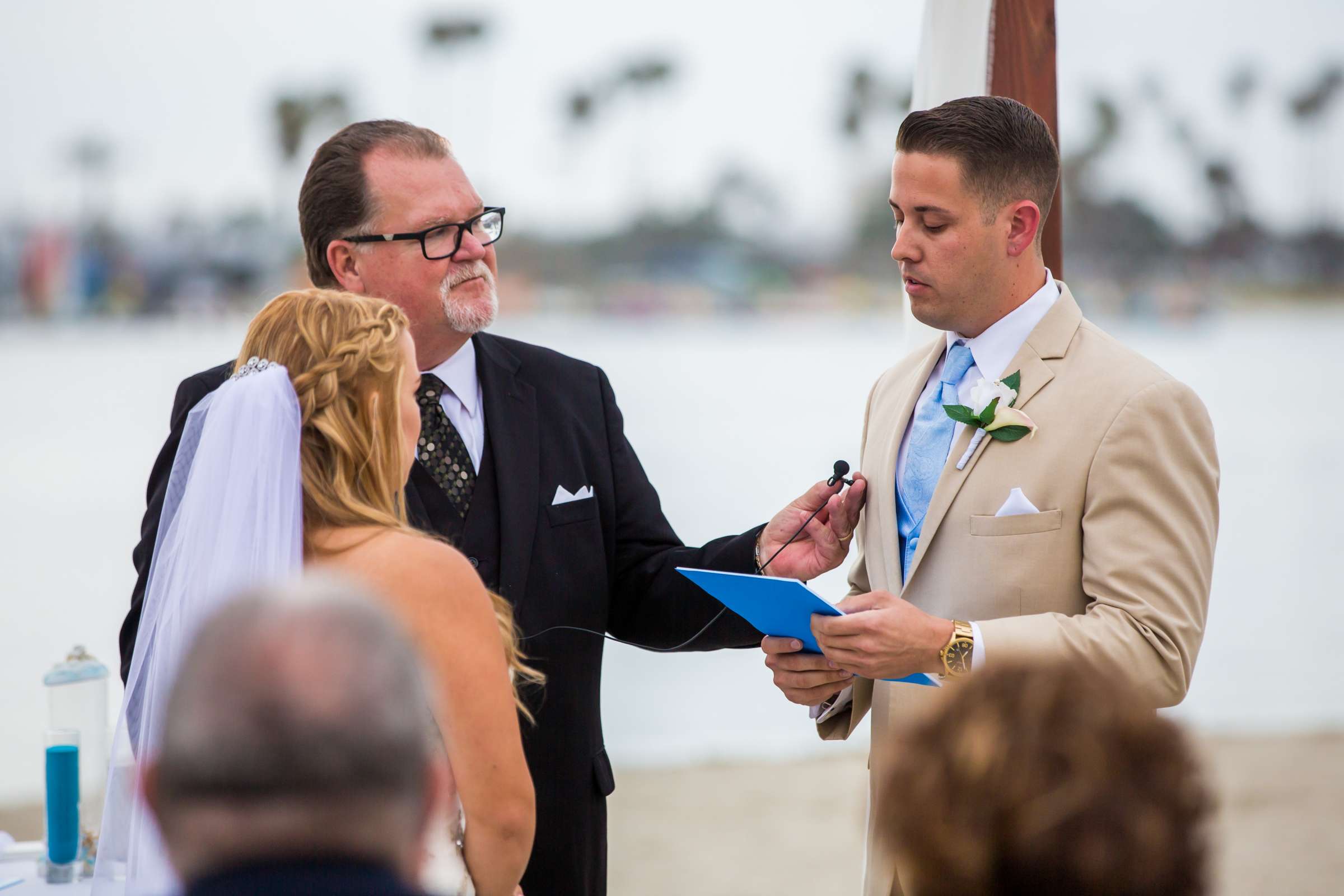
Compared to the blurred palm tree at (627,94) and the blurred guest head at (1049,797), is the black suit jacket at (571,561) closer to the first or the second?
the blurred guest head at (1049,797)

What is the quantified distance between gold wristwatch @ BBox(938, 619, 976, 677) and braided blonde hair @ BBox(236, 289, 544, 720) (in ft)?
2.49

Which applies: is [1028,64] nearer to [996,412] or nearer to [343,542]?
[996,412]

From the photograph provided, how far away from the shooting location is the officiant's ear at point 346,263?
278 centimetres

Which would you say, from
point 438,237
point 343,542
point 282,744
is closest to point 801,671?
point 343,542

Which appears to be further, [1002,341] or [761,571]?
[761,571]

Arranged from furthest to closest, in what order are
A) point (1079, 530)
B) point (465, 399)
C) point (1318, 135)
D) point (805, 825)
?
point (1318, 135), point (805, 825), point (465, 399), point (1079, 530)

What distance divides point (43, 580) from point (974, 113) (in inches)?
627

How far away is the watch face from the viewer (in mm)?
2125

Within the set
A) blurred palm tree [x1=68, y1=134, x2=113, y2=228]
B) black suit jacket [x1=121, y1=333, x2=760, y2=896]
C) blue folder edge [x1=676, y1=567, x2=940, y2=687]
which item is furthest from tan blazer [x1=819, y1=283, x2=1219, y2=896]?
blurred palm tree [x1=68, y1=134, x2=113, y2=228]

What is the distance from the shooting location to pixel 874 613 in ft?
6.97

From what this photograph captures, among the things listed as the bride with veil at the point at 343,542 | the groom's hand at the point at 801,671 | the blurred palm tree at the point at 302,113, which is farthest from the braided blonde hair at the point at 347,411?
the blurred palm tree at the point at 302,113

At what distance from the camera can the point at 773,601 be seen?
220cm

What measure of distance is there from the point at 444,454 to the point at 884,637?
3.56 ft

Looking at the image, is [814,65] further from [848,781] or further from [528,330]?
[848,781]
